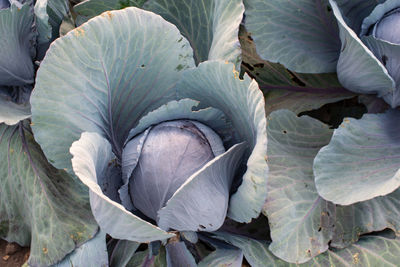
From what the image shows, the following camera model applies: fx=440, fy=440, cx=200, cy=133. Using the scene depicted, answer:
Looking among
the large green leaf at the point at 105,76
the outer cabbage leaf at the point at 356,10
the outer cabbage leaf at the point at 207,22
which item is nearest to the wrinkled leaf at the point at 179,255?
the large green leaf at the point at 105,76

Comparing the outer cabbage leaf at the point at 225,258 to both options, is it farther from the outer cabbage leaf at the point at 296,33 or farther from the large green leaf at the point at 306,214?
the outer cabbage leaf at the point at 296,33

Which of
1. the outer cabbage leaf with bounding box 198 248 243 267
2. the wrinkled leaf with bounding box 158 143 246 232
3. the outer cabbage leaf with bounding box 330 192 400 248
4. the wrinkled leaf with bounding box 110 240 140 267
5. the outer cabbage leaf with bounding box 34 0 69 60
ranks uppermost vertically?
the outer cabbage leaf with bounding box 34 0 69 60

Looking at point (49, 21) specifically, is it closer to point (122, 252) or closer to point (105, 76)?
point (105, 76)

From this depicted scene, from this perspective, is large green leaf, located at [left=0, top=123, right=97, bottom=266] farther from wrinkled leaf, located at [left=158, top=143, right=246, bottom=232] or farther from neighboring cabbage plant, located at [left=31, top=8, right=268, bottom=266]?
wrinkled leaf, located at [left=158, top=143, right=246, bottom=232]

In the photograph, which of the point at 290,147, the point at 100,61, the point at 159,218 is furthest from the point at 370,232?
the point at 100,61

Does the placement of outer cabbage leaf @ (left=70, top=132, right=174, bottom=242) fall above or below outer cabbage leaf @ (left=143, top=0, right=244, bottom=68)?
below

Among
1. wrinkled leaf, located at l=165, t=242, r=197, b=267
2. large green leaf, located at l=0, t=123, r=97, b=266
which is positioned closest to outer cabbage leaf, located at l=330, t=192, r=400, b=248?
wrinkled leaf, located at l=165, t=242, r=197, b=267

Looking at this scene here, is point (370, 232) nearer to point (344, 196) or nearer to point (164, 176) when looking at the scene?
point (344, 196)
